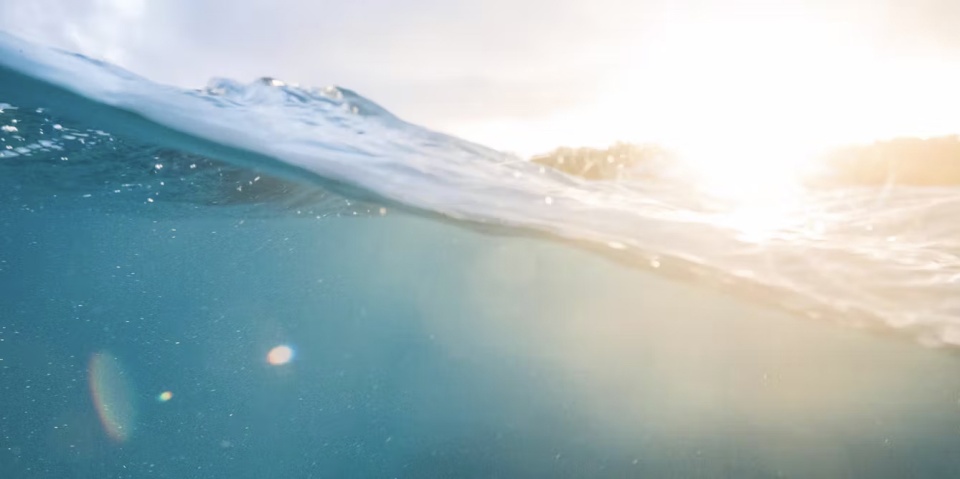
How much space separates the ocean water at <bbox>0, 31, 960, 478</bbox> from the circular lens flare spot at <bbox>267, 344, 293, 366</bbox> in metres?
0.08

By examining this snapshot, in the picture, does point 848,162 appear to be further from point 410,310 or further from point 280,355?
point 280,355

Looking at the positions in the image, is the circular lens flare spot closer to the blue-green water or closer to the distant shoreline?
the blue-green water

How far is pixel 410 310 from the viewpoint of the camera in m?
10.3

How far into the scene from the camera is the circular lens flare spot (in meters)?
8.84

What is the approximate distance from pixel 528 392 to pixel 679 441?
1635 mm

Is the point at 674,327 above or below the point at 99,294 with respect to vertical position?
above

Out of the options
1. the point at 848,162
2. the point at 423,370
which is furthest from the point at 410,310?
the point at 848,162

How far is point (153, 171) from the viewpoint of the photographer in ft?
33.4

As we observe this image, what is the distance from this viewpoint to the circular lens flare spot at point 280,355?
8841mm

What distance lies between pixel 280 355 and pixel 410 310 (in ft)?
6.42

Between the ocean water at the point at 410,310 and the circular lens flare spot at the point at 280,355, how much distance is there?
0.08 meters

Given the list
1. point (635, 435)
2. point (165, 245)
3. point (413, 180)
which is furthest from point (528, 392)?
point (165, 245)

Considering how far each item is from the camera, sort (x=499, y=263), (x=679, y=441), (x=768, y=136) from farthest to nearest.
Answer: (x=499, y=263) < (x=768, y=136) < (x=679, y=441)

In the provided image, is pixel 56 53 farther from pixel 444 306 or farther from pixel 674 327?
pixel 674 327
